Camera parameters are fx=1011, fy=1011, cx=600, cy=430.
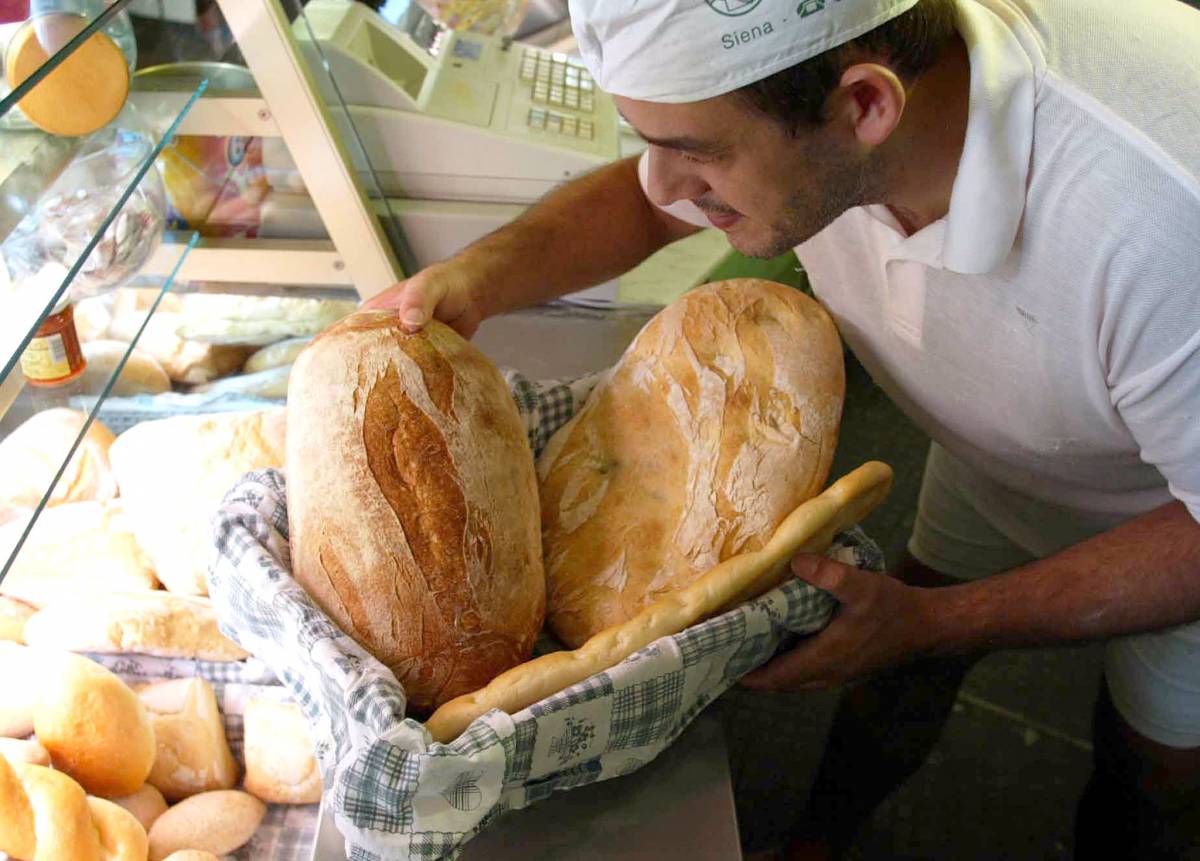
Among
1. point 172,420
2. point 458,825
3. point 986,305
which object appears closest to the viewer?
point 458,825

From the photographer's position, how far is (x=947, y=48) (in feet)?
3.35

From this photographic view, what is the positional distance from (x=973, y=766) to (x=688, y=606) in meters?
1.59

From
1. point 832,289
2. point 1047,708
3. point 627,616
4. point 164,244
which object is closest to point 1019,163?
point 832,289

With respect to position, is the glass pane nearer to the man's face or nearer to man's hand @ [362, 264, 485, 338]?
man's hand @ [362, 264, 485, 338]

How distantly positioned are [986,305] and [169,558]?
1003 mm

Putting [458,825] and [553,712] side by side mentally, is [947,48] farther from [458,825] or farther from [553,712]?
[458,825]

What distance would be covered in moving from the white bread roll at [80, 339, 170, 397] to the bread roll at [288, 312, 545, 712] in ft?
1.49

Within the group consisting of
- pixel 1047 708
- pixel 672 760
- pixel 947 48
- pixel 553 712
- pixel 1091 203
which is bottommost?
pixel 1047 708

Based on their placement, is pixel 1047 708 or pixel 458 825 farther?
pixel 1047 708

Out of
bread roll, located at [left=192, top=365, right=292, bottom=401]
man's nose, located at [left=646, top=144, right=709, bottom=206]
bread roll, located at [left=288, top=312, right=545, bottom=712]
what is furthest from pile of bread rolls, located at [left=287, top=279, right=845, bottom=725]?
bread roll, located at [left=192, top=365, right=292, bottom=401]

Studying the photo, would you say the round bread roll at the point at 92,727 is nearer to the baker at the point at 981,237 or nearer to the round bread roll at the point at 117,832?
the round bread roll at the point at 117,832

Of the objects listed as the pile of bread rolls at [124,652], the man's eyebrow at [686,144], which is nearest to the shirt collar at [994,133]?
the man's eyebrow at [686,144]

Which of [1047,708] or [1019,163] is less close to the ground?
[1019,163]

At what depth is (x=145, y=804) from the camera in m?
1.06
